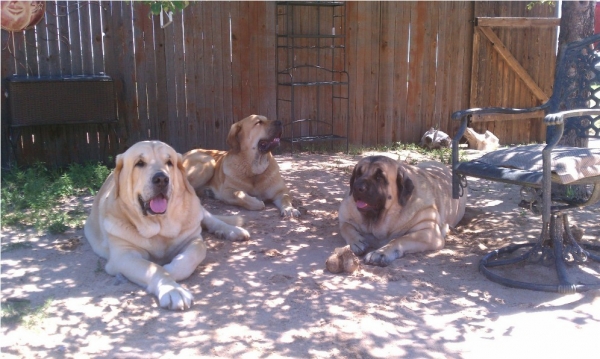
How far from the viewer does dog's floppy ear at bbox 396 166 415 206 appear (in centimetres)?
480

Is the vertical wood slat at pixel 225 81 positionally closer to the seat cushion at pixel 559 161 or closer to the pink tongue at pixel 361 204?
the pink tongue at pixel 361 204

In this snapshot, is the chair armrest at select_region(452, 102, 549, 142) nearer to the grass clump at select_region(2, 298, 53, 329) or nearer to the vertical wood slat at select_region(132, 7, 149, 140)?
the grass clump at select_region(2, 298, 53, 329)

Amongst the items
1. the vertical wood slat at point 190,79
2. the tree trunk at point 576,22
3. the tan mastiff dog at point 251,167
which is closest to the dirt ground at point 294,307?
the tree trunk at point 576,22

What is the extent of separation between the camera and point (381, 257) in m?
4.48

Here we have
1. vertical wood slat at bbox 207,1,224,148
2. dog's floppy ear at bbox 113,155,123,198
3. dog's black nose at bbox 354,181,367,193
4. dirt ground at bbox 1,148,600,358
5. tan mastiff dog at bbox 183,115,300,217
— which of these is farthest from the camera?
vertical wood slat at bbox 207,1,224,148

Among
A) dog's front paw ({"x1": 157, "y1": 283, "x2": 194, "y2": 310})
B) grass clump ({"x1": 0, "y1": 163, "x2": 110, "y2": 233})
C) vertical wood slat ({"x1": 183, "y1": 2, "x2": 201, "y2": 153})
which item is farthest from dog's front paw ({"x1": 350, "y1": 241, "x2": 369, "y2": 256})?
vertical wood slat ({"x1": 183, "y1": 2, "x2": 201, "y2": 153})

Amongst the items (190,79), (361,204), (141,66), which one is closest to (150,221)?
(361,204)

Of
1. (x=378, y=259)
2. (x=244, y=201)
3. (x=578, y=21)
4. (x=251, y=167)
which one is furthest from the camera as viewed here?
(x=251, y=167)

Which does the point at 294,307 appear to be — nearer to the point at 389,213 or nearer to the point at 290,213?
the point at 389,213

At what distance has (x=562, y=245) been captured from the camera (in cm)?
427

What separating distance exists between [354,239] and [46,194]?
3.11 meters

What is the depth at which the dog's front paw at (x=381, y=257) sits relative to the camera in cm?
446

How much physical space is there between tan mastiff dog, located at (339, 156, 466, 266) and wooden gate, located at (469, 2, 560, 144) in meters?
5.74

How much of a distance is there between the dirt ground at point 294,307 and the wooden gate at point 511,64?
5.49m
